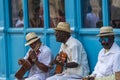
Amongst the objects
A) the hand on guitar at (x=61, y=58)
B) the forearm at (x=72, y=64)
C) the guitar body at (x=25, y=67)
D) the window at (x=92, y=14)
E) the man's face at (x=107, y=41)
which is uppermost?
the window at (x=92, y=14)

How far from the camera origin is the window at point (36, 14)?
30.3 ft

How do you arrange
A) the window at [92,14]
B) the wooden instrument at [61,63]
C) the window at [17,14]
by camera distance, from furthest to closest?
the window at [17,14], the window at [92,14], the wooden instrument at [61,63]

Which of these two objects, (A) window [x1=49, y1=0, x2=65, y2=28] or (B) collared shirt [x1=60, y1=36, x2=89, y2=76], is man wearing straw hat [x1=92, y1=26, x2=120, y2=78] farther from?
(A) window [x1=49, y1=0, x2=65, y2=28]

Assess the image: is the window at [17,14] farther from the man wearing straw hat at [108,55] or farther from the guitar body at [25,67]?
the man wearing straw hat at [108,55]

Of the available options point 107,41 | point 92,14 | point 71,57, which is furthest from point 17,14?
point 107,41

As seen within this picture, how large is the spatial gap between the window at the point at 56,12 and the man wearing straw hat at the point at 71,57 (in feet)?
3.31

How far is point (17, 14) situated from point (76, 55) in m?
2.94

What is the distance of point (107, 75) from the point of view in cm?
682

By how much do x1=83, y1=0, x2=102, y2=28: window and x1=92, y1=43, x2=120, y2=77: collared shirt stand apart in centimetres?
98

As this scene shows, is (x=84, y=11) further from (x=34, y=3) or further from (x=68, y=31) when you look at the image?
(x=34, y=3)

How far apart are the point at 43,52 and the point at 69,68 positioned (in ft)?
2.32

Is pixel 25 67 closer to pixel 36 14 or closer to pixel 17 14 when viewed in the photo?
pixel 36 14

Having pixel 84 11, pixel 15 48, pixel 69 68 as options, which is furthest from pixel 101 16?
pixel 15 48

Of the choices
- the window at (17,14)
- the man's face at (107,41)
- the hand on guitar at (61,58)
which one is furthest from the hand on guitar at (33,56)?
the window at (17,14)
